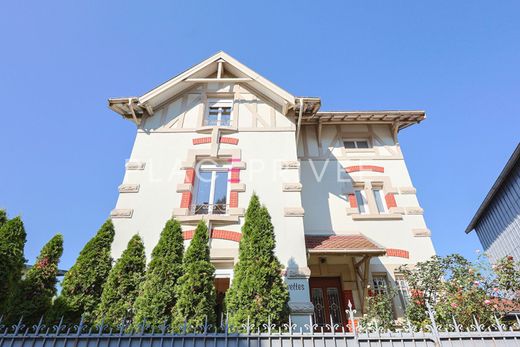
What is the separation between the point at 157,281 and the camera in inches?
213

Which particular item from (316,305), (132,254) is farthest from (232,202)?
(316,305)

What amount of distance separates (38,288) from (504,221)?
1698 cm

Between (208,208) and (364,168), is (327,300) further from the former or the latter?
(364,168)

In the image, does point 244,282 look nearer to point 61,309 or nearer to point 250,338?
point 250,338

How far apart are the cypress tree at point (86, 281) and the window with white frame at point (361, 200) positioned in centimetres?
782

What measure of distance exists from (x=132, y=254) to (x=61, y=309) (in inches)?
61.8

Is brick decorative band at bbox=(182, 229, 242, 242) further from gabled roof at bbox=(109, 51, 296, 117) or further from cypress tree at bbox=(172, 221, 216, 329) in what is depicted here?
gabled roof at bbox=(109, 51, 296, 117)

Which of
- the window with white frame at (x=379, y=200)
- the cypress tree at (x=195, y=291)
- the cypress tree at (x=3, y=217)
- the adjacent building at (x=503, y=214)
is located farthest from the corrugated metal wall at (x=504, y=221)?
the cypress tree at (x=3, y=217)

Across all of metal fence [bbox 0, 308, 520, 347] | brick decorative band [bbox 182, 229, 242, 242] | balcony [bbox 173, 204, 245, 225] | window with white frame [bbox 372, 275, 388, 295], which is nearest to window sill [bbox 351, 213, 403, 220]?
window with white frame [bbox 372, 275, 388, 295]

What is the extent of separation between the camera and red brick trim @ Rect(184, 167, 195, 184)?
27.2 feet

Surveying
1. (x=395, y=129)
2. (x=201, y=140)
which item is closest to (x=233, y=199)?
(x=201, y=140)

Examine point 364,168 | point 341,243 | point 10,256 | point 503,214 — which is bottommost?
point 10,256

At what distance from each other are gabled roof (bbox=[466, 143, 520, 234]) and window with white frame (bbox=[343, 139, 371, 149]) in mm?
5116

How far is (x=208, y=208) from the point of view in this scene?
793cm
